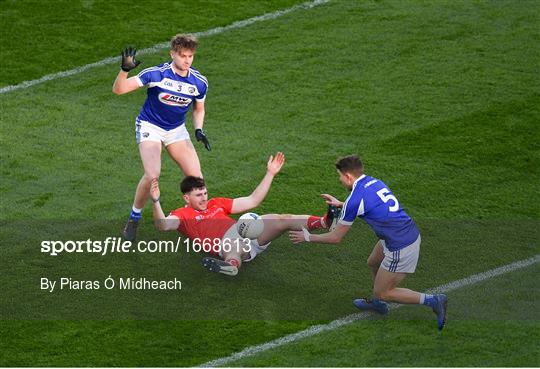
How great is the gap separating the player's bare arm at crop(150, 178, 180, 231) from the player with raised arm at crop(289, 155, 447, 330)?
1.65 metres

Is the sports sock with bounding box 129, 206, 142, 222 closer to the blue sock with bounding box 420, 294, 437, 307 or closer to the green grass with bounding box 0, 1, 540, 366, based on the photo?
the green grass with bounding box 0, 1, 540, 366

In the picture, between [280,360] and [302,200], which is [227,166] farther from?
[280,360]

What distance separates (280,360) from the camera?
37.0 feet

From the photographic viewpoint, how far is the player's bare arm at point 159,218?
496 inches

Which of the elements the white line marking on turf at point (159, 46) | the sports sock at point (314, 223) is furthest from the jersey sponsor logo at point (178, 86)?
the white line marking on turf at point (159, 46)

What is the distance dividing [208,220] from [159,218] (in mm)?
535

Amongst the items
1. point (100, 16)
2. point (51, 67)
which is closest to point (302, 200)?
point (51, 67)

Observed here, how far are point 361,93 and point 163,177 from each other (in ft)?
11.9

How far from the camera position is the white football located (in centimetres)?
1288

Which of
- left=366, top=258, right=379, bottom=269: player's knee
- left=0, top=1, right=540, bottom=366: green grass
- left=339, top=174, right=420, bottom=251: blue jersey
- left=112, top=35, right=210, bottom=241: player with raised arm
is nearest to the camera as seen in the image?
left=339, top=174, right=420, bottom=251: blue jersey

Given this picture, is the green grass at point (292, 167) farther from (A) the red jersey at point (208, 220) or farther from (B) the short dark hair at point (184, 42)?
(B) the short dark hair at point (184, 42)
